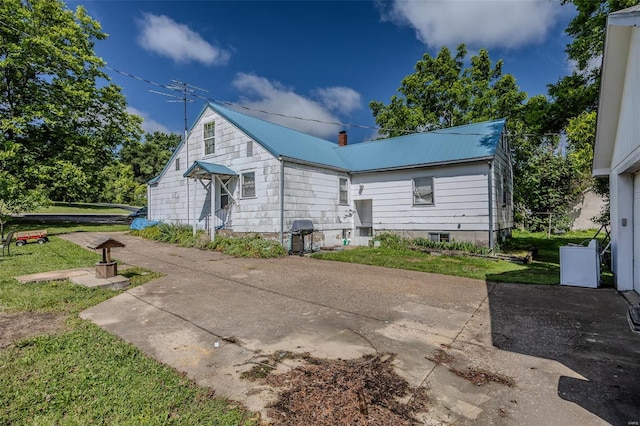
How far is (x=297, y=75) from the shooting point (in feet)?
66.7

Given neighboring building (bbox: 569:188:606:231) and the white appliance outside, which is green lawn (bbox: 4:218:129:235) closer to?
the white appliance outside

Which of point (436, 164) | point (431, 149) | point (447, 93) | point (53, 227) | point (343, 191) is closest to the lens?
point (436, 164)

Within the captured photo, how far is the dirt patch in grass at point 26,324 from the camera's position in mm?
3980

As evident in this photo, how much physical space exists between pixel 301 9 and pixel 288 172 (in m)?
7.81

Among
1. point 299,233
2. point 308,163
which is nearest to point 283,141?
point 308,163

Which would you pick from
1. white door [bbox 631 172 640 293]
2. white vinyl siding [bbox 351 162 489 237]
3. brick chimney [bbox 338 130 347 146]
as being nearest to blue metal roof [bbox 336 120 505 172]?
white vinyl siding [bbox 351 162 489 237]

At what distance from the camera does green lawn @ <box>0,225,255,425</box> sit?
97.7 inches

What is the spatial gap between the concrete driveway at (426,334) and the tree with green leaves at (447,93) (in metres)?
19.8

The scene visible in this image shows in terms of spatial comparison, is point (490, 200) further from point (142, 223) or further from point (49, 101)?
point (49, 101)

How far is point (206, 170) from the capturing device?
13.0 metres

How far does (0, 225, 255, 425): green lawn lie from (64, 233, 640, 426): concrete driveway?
8.1 inches

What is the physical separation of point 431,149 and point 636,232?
8.50m

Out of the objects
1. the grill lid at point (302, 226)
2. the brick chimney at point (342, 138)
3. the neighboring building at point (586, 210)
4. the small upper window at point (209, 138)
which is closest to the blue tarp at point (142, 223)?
the small upper window at point (209, 138)

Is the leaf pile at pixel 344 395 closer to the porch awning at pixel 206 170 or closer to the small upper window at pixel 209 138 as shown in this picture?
the porch awning at pixel 206 170
